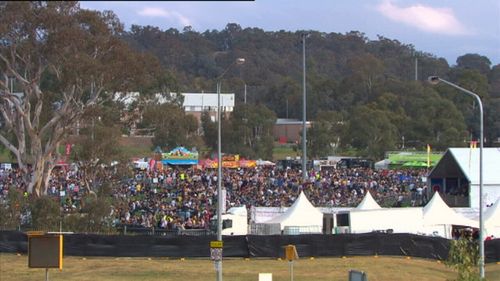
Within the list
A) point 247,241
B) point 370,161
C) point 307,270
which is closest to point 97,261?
point 247,241

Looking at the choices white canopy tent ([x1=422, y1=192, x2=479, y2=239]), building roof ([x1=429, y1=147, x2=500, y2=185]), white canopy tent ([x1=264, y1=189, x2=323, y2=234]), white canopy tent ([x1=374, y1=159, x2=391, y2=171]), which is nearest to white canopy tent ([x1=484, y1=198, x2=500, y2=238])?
white canopy tent ([x1=422, y1=192, x2=479, y2=239])

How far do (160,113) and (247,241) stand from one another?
133 feet

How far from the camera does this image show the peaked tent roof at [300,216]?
4072 centimetres

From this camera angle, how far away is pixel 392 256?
36.6m

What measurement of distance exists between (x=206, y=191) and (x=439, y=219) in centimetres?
1755

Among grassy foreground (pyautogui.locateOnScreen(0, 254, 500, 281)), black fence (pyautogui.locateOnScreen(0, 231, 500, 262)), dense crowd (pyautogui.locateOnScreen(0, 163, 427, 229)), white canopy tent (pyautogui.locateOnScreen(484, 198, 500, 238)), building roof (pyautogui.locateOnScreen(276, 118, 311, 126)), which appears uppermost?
building roof (pyautogui.locateOnScreen(276, 118, 311, 126))

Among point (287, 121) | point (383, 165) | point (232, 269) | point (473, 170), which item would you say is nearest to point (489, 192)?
point (473, 170)

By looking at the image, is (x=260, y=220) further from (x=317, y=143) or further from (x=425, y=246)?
(x=317, y=143)

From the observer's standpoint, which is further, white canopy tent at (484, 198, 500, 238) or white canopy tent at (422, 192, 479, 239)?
white canopy tent at (484, 198, 500, 238)

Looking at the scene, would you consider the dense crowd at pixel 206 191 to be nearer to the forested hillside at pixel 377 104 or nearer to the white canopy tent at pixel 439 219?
the forested hillside at pixel 377 104

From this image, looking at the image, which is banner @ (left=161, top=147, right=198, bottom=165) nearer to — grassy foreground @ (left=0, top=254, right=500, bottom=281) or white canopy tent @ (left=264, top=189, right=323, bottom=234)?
white canopy tent @ (left=264, top=189, right=323, bottom=234)

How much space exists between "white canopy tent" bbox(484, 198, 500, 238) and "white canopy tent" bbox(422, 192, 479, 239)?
2.46 feet

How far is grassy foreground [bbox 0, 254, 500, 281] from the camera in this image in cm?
3203

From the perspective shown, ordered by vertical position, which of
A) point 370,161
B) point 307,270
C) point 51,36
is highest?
point 51,36
